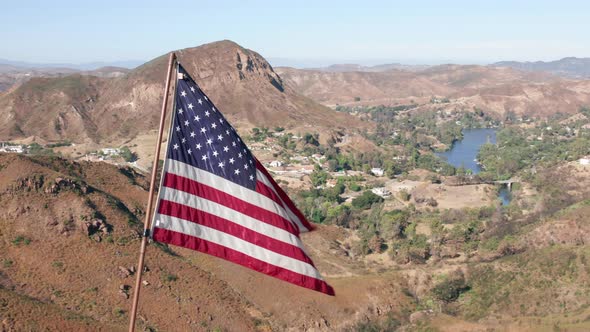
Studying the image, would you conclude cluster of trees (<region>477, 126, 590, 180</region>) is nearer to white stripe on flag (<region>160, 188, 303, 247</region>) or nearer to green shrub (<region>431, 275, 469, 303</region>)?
green shrub (<region>431, 275, 469, 303</region>)

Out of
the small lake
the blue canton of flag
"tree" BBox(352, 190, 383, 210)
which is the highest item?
the blue canton of flag

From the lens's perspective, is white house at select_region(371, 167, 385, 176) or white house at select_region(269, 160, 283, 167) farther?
white house at select_region(371, 167, 385, 176)

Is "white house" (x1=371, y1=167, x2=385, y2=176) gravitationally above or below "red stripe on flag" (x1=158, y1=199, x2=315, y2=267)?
below

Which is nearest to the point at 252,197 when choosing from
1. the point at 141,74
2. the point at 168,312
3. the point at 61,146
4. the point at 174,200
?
the point at 174,200

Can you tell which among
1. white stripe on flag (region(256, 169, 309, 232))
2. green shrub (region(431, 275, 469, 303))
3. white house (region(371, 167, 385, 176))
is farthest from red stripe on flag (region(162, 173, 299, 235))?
white house (region(371, 167, 385, 176))

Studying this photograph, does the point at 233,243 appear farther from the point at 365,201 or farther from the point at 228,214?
the point at 365,201

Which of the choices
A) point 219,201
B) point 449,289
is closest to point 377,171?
point 449,289
